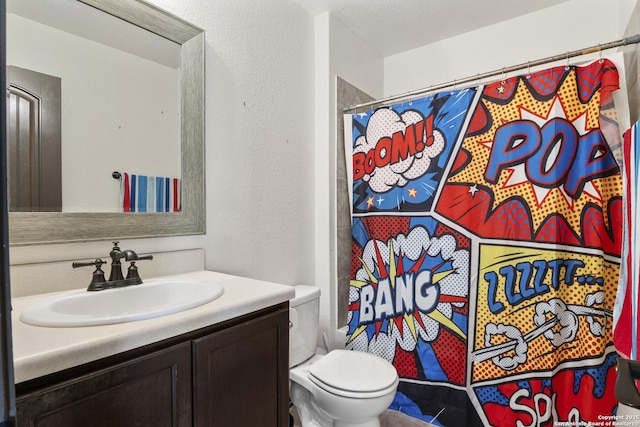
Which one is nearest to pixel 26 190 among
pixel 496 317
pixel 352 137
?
pixel 352 137

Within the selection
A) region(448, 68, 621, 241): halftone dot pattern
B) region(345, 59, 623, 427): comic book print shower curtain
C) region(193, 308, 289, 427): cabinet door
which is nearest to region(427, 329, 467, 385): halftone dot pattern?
region(345, 59, 623, 427): comic book print shower curtain

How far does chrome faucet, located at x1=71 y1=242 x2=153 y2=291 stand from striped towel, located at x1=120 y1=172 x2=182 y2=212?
176mm

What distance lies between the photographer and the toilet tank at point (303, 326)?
1.55m

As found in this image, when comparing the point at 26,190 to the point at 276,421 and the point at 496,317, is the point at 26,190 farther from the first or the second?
the point at 496,317

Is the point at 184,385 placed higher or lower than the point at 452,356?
higher

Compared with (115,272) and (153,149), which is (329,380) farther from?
(153,149)

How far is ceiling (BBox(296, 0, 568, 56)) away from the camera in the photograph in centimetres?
200

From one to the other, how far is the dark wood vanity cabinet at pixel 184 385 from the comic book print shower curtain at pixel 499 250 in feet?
3.16

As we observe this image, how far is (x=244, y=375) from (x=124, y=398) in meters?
0.33

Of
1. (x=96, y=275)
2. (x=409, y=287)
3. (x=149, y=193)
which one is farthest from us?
(x=409, y=287)

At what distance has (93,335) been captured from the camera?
672mm

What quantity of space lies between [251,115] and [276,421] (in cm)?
137

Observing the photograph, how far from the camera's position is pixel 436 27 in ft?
7.41

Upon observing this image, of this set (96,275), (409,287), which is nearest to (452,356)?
(409,287)
